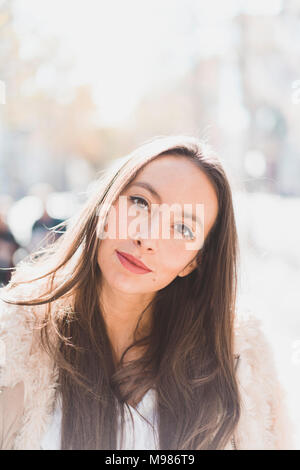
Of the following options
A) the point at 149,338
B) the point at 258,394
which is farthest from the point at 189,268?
the point at 258,394

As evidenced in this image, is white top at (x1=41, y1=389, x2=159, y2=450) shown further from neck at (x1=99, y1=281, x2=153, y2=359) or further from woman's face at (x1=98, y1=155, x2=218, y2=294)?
woman's face at (x1=98, y1=155, x2=218, y2=294)

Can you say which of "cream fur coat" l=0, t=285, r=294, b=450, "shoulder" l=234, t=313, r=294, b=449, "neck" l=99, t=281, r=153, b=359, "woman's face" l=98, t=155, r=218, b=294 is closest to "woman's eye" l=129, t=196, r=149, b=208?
"woman's face" l=98, t=155, r=218, b=294

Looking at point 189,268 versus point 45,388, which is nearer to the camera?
point 45,388

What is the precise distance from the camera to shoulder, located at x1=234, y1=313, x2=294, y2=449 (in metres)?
1.75

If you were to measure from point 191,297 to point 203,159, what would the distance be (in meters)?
0.55

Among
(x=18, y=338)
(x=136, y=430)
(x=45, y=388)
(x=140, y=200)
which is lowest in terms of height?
(x=136, y=430)

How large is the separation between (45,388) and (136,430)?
326 mm

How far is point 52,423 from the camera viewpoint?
159 centimetres

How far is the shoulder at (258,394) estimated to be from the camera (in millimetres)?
1745

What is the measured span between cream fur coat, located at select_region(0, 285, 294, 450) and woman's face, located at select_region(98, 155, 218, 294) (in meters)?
0.32

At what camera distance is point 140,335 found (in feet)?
6.47

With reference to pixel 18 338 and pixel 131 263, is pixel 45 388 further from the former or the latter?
pixel 131 263

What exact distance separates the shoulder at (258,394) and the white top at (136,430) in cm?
30

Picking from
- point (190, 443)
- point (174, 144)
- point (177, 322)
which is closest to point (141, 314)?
point (177, 322)
